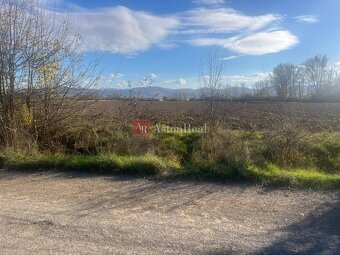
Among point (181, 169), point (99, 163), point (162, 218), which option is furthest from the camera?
point (99, 163)

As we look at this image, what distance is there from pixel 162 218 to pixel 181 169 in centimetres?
225

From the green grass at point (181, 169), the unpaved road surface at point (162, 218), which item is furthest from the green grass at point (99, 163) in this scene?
the unpaved road surface at point (162, 218)

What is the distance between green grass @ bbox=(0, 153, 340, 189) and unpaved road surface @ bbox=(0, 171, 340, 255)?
33 centimetres

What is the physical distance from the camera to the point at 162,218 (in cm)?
463

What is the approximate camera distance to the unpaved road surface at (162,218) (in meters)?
3.80

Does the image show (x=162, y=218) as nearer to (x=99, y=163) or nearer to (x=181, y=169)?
(x=181, y=169)

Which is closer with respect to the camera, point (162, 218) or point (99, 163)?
point (162, 218)

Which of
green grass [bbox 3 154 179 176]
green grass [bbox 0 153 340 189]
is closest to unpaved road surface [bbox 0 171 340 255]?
green grass [bbox 0 153 340 189]

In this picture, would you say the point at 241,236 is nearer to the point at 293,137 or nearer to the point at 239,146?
the point at 239,146

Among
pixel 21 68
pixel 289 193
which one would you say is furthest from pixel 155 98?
pixel 289 193

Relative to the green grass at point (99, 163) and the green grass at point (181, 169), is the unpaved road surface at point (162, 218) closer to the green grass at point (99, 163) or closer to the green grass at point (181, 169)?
the green grass at point (181, 169)

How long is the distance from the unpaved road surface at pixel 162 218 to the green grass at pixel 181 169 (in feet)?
1.09

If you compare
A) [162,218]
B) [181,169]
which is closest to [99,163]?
[181,169]

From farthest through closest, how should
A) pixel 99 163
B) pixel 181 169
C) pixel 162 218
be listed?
1. pixel 99 163
2. pixel 181 169
3. pixel 162 218
